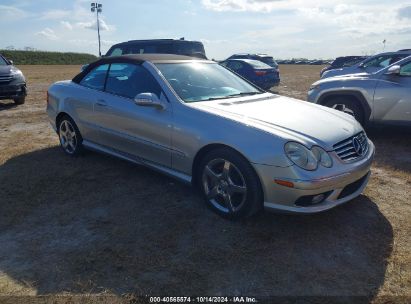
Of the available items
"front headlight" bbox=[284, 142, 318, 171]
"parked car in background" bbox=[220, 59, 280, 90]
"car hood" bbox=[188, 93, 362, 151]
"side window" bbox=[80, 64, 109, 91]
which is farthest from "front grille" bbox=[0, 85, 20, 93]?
"front headlight" bbox=[284, 142, 318, 171]

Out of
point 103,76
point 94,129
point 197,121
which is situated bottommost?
point 94,129

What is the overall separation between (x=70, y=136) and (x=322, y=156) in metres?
3.97

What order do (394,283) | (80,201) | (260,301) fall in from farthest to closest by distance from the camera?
(80,201), (394,283), (260,301)

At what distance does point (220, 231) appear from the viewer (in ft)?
11.8

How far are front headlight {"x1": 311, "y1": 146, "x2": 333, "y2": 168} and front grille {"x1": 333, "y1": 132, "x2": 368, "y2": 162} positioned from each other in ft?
0.53

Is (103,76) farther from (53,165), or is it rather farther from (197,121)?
(197,121)

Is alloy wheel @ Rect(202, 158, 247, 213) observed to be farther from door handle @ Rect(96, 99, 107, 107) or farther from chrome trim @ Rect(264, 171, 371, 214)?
door handle @ Rect(96, 99, 107, 107)

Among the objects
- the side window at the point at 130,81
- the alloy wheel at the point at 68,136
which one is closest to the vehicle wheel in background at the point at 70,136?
the alloy wheel at the point at 68,136

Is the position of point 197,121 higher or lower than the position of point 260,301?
higher

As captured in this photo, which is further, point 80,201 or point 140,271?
point 80,201

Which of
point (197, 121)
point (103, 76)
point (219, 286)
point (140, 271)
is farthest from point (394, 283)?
point (103, 76)

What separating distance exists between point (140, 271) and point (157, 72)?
7.76 feet

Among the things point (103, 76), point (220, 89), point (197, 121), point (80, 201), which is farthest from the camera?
point (103, 76)

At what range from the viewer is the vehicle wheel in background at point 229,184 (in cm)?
353
